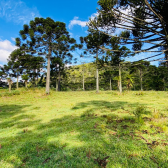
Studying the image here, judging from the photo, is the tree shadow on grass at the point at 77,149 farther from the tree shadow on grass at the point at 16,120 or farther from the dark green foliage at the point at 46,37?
the dark green foliage at the point at 46,37

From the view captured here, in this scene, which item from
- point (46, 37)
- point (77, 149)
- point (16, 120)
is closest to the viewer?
point (77, 149)

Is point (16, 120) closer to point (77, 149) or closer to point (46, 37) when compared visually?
point (77, 149)

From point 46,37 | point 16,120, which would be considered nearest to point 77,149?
point 16,120

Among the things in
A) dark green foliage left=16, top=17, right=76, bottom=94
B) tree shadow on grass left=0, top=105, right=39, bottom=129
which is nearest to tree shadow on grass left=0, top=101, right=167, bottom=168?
tree shadow on grass left=0, top=105, right=39, bottom=129

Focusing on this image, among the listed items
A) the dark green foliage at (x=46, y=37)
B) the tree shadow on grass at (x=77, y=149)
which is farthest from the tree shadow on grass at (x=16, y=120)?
the dark green foliage at (x=46, y=37)

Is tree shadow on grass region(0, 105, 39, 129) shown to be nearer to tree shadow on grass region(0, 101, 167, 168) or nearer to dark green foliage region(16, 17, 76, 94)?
tree shadow on grass region(0, 101, 167, 168)

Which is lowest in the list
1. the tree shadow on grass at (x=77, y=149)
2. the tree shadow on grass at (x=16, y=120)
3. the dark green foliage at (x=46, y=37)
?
the tree shadow on grass at (x=16, y=120)

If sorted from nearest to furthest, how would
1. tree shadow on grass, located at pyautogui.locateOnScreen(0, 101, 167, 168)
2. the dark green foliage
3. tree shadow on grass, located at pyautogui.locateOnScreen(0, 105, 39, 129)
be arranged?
tree shadow on grass, located at pyautogui.locateOnScreen(0, 101, 167, 168) → tree shadow on grass, located at pyautogui.locateOnScreen(0, 105, 39, 129) → the dark green foliage

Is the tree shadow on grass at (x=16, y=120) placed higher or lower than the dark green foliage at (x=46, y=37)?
lower

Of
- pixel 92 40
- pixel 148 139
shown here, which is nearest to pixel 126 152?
pixel 148 139

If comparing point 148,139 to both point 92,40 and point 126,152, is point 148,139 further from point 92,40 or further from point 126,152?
point 92,40

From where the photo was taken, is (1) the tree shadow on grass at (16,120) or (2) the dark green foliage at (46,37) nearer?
(1) the tree shadow on grass at (16,120)

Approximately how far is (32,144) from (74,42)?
1899 centimetres

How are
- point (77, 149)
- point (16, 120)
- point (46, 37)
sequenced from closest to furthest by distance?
point (77, 149)
point (16, 120)
point (46, 37)
